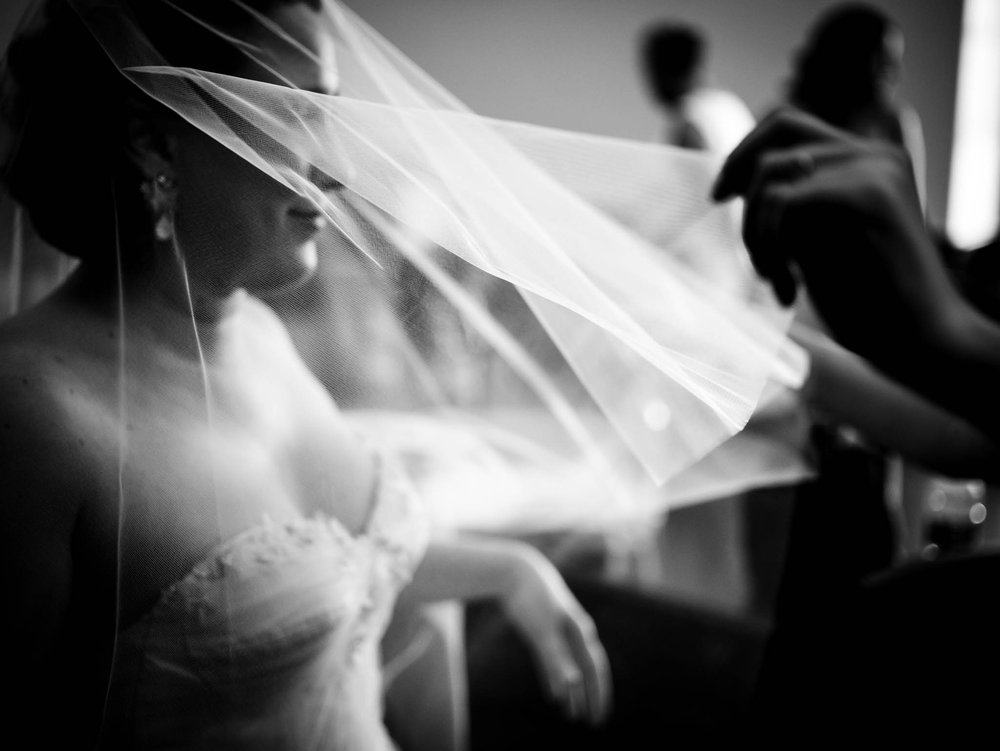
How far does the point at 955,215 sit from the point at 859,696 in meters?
3.98

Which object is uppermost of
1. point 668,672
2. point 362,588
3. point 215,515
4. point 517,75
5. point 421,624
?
point 517,75

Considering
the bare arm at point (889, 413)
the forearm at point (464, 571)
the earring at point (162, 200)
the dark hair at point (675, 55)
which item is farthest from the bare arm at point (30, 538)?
the dark hair at point (675, 55)

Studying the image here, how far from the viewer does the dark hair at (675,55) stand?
7.73 ft

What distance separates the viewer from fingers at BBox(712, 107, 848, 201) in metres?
0.69

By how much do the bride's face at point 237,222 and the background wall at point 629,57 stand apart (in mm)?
2675

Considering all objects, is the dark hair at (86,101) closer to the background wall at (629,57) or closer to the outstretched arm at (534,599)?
the outstretched arm at (534,599)

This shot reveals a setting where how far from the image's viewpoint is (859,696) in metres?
0.74

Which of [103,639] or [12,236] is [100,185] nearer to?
[12,236]

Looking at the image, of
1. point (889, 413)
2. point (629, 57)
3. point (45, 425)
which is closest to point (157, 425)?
point (45, 425)

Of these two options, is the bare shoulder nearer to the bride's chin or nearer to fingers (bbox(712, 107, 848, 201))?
the bride's chin

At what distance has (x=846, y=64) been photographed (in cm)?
186

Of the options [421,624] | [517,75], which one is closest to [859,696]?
[421,624]

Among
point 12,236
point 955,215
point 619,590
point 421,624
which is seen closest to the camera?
point 12,236

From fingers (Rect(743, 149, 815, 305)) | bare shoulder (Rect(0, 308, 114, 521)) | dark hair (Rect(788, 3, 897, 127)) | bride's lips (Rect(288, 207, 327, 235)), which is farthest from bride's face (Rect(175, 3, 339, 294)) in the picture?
dark hair (Rect(788, 3, 897, 127))
